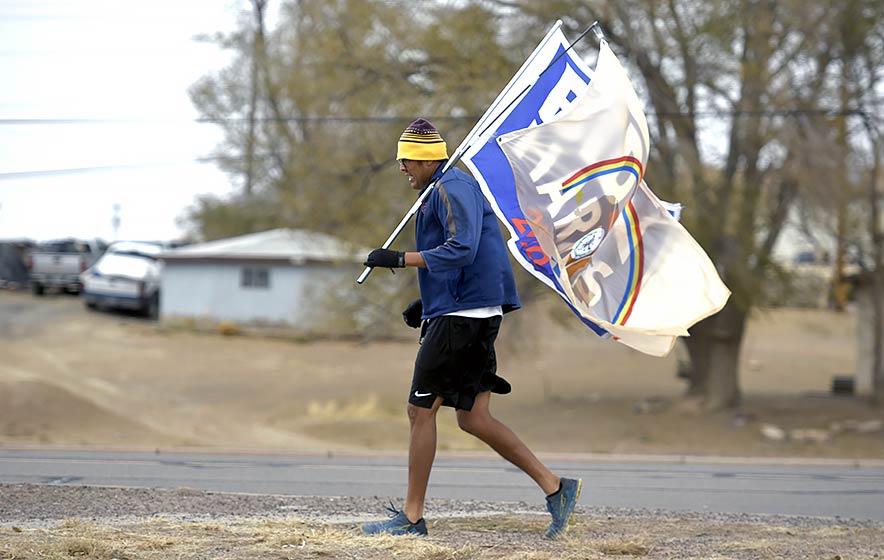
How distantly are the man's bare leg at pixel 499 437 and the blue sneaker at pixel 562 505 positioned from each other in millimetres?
42

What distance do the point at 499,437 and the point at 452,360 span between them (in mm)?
489

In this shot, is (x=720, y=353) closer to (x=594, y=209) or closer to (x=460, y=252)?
(x=594, y=209)

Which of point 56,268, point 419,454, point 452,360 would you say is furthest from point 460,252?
point 56,268

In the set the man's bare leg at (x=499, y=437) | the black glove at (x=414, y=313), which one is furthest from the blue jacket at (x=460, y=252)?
the man's bare leg at (x=499, y=437)

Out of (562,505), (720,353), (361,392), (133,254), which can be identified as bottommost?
(361,392)

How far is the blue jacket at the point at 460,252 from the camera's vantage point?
546 cm

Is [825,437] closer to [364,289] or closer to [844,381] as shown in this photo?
[844,381]

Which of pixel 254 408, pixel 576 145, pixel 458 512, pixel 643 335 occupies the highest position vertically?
pixel 576 145

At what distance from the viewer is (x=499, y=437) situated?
5.75 m

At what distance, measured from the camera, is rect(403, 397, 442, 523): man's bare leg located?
5.64 m

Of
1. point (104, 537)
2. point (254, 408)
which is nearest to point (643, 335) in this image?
point (104, 537)

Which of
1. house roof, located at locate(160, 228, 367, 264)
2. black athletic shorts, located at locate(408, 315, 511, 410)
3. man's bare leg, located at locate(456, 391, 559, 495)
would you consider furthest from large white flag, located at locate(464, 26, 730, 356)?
house roof, located at locate(160, 228, 367, 264)

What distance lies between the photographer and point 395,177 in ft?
67.4

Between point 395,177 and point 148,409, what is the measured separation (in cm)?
699
